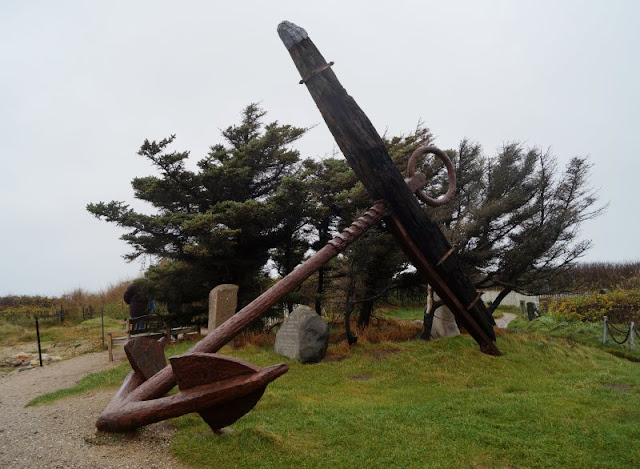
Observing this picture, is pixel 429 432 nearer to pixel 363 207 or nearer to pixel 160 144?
pixel 363 207

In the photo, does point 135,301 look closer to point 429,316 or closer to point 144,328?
point 144,328

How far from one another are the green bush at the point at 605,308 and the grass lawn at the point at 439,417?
8270 mm

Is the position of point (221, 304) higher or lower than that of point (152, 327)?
higher

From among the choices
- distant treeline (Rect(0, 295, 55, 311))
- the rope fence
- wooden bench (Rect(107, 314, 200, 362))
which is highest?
distant treeline (Rect(0, 295, 55, 311))

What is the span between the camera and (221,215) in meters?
9.99

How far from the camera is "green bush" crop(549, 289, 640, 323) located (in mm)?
14586

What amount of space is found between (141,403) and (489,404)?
3.81m

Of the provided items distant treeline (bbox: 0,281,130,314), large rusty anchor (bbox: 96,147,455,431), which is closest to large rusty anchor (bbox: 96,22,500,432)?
large rusty anchor (bbox: 96,147,455,431)

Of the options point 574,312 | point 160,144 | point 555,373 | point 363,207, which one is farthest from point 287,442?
point 574,312

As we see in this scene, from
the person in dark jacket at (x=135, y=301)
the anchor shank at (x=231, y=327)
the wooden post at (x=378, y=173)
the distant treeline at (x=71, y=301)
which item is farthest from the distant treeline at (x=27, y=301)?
the wooden post at (x=378, y=173)

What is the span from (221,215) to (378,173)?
620cm

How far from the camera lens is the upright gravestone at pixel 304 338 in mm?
8180

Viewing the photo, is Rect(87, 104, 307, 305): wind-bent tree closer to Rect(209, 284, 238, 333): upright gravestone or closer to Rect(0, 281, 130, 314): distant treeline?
Rect(209, 284, 238, 333): upright gravestone

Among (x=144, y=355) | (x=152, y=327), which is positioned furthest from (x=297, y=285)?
(x=152, y=327)
